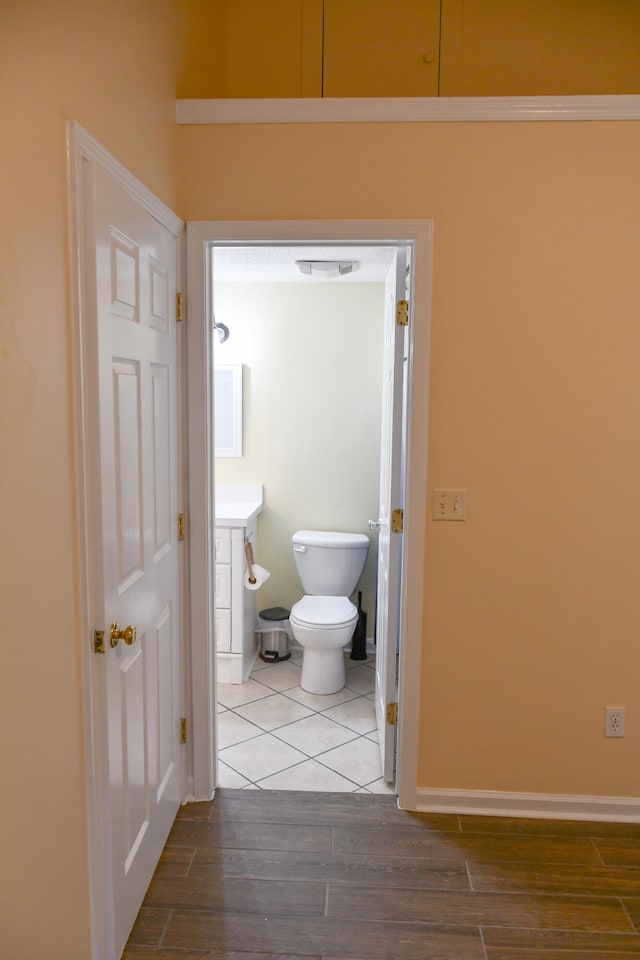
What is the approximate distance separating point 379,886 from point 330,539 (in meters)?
1.97

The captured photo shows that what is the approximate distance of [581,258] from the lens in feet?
7.41

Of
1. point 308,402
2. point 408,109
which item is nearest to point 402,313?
point 408,109

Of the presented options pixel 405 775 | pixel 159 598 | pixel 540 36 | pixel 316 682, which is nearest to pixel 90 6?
pixel 159 598

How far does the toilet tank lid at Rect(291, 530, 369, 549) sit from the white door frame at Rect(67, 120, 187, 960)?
2.27m

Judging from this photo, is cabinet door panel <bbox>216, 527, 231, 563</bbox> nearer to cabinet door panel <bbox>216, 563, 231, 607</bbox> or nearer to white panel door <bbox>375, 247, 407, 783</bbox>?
cabinet door panel <bbox>216, 563, 231, 607</bbox>

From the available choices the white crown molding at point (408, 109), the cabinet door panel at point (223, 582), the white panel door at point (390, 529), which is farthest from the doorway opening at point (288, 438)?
the white crown molding at point (408, 109)

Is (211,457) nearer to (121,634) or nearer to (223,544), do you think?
(121,634)

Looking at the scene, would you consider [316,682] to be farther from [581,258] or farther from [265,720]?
[581,258]

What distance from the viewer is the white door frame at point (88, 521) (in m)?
1.41

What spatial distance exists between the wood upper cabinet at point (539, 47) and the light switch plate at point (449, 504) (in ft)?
4.91

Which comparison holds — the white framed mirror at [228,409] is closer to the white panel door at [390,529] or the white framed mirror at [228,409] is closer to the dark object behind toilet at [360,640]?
→ the dark object behind toilet at [360,640]

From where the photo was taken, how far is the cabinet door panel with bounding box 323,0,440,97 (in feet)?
8.18

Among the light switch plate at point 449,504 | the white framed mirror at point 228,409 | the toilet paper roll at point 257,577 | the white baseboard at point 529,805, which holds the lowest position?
the white baseboard at point 529,805

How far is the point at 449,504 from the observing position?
236 centimetres
